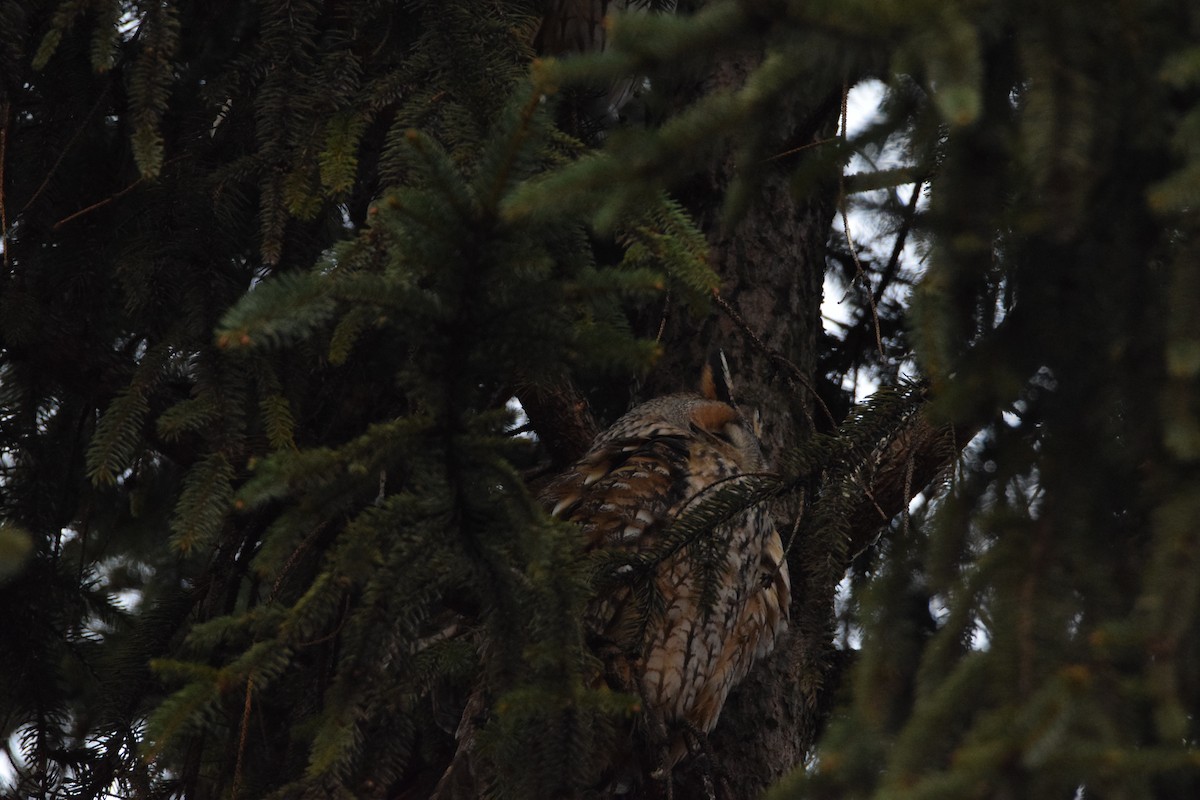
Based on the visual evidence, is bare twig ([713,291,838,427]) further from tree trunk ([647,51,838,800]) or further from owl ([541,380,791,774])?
owl ([541,380,791,774])

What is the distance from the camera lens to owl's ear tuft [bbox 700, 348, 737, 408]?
363 cm

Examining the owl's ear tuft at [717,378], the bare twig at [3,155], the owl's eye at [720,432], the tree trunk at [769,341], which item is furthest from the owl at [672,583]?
the bare twig at [3,155]

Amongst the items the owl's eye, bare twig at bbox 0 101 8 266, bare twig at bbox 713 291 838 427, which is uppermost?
bare twig at bbox 0 101 8 266

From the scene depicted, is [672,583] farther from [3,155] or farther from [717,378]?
[3,155]

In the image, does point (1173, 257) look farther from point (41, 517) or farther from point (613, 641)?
point (41, 517)

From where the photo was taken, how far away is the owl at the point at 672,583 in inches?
110

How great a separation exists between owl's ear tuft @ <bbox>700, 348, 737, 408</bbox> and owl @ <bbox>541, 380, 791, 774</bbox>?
1.05ft

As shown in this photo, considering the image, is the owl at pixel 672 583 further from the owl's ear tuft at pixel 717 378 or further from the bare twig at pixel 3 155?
the bare twig at pixel 3 155

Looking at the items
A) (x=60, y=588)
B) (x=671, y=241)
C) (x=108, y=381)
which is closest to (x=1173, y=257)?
(x=671, y=241)

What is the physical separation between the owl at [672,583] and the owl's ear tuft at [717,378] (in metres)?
0.32

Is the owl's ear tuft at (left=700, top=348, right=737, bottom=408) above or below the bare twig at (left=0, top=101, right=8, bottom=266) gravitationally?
below

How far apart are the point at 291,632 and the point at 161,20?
137 centimetres

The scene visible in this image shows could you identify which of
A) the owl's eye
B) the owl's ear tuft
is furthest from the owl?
the owl's ear tuft

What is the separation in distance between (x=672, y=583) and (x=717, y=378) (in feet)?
3.10
